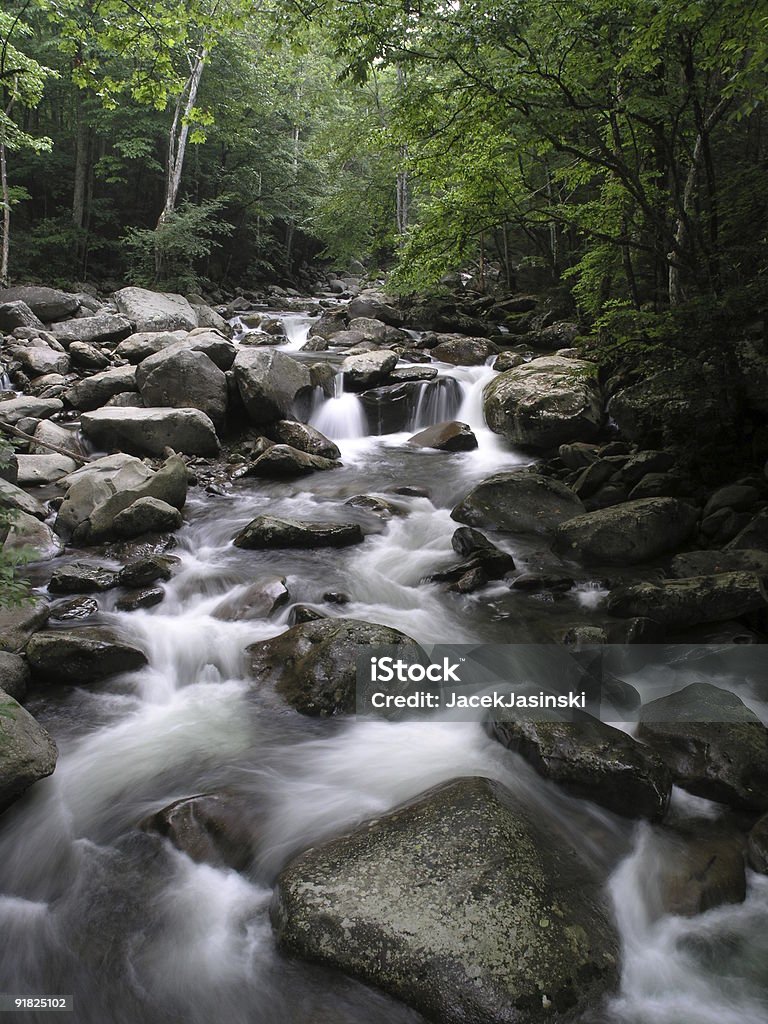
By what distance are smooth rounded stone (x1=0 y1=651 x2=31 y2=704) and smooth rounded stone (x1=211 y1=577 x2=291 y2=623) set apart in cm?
180

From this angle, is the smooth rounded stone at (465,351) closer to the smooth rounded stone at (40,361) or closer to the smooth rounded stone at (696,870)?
the smooth rounded stone at (40,361)

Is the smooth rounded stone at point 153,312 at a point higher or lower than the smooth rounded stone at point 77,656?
higher

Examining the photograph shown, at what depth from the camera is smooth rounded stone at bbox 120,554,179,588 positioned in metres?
6.32

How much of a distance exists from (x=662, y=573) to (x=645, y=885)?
12.3 feet

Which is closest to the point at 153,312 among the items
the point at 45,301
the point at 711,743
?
the point at 45,301

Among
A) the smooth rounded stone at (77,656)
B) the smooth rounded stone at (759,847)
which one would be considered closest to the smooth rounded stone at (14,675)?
the smooth rounded stone at (77,656)

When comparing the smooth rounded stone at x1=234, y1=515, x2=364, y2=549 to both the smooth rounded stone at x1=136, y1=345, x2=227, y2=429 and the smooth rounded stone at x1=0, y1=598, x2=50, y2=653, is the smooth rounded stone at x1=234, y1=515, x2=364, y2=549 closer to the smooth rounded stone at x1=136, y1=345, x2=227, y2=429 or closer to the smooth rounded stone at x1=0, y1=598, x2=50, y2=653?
the smooth rounded stone at x1=0, y1=598, x2=50, y2=653

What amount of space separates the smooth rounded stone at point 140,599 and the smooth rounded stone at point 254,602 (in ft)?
2.00

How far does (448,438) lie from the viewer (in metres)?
11.1

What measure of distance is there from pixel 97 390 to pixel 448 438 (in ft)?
21.9

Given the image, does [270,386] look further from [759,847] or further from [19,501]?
[759,847]

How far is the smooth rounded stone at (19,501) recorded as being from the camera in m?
6.53

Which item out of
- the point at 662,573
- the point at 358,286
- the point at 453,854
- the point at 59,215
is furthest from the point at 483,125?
the point at 358,286

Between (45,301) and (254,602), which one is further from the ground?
(45,301)
